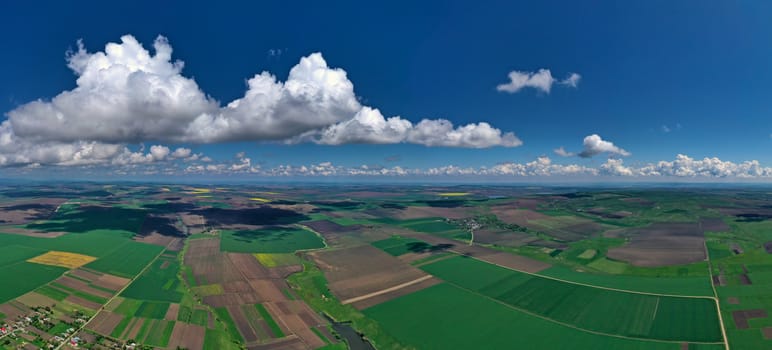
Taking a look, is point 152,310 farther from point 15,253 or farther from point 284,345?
point 15,253

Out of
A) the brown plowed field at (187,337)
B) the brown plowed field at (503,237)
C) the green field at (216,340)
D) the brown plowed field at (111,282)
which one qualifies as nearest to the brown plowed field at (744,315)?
the brown plowed field at (503,237)

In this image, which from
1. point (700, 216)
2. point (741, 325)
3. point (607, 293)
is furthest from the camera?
point (700, 216)

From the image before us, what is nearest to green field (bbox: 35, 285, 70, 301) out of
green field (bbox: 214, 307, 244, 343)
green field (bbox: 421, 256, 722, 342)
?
green field (bbox: 214, 307, 244, 343)

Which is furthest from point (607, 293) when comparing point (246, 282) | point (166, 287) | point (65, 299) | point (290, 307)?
point (65, 299)

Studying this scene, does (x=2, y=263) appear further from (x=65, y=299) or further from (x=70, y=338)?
(x=70, y=338)

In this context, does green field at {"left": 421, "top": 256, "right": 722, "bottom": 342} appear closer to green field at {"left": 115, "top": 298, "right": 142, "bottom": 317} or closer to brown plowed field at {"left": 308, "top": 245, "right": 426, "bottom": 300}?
brown plowed field at {"left": 308, "top": 245, "right": 426, "bottom": 300}

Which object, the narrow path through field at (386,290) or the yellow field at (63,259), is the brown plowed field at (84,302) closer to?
the yellow field at (63,259)

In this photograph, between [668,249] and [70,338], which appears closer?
[70,338]

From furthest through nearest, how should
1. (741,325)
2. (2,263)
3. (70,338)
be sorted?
(2,263)
(741,325)
(70,338)
